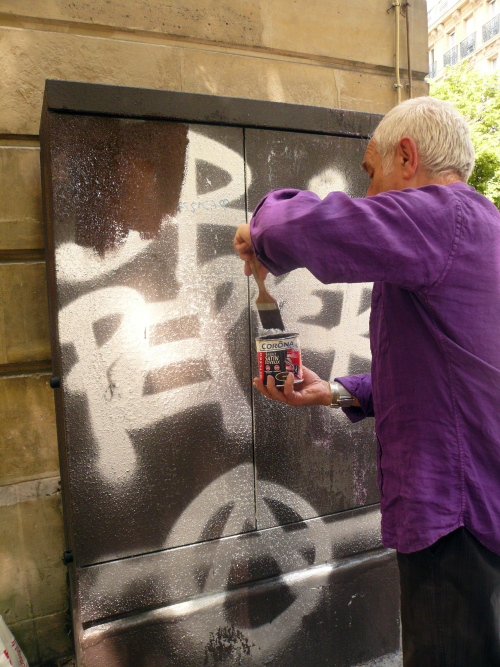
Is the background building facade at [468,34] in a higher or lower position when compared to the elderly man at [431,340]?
higher

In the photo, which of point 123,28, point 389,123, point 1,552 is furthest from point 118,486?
point 123,28

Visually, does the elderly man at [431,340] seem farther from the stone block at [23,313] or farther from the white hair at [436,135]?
the stone block at [23,313]

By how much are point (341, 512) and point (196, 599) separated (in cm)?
81

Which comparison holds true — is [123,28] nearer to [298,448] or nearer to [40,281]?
[40,281]

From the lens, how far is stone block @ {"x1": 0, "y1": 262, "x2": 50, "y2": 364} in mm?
2451

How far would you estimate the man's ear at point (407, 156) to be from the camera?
4.29 feet

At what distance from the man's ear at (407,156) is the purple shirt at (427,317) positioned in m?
0.13

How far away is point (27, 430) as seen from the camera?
8.32 feet

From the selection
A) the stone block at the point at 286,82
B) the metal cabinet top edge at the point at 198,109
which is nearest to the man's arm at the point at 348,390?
the metal cabinet top edge at the point at 198,109

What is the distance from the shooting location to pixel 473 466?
4.02ft

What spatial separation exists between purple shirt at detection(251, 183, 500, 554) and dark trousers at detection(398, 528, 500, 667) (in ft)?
0.16

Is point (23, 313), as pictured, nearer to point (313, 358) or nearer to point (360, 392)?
point (313, 358)

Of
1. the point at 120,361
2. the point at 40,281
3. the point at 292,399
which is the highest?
the point at 40,281

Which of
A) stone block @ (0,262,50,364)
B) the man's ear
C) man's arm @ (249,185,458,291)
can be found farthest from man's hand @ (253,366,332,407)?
stone block @ (0,262,50,364)
